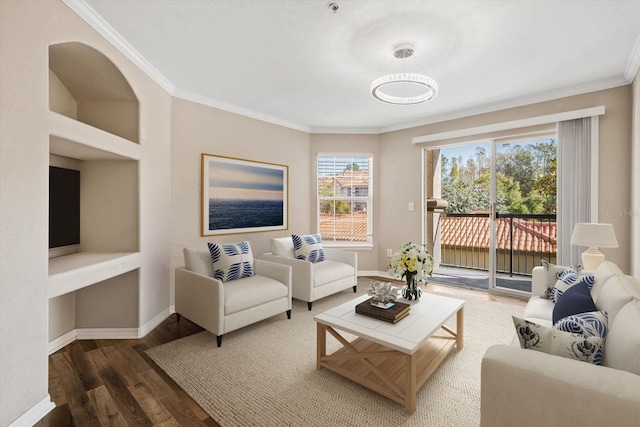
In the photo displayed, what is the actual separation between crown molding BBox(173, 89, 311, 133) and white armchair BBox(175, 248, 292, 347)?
1.85m

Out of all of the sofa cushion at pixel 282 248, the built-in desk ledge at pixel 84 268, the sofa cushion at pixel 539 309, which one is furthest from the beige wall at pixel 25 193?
the sofa cushion at pixel 539 309

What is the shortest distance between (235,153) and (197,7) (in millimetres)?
2091

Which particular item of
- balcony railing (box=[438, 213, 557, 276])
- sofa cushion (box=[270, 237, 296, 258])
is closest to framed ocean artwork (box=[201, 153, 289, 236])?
sofa cushion (box=[270, 237, 296, 258])

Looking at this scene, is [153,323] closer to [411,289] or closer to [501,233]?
[411,289]

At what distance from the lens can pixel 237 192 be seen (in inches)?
156

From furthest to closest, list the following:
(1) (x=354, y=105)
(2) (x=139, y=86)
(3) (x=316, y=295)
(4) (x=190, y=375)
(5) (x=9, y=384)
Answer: (1) (x=354, y=105) → (3) (x=316, y=295) → (2) (x=139, y=86) → (4) (x=190, y=375) → (5) (x=9, y=384)

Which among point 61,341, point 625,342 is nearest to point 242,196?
point 61,341

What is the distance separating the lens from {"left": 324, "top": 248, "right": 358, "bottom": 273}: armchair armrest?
405cm

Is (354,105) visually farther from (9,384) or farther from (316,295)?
(9,384)

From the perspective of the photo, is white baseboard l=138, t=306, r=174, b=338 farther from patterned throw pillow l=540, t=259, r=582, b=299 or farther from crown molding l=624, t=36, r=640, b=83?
crown molding l=624, t=36, r=640, b=83

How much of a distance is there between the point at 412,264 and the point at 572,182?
8.45ft

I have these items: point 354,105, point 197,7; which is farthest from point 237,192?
point 197,7

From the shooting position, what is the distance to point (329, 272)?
366 centimetres

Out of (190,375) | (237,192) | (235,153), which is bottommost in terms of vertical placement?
(190,375)
